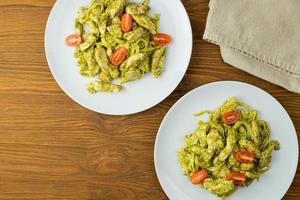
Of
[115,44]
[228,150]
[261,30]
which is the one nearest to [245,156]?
[228,150]

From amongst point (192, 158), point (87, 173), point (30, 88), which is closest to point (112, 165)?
point (87, 173)

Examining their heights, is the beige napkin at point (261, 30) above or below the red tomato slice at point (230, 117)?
above

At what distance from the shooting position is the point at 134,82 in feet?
8.23

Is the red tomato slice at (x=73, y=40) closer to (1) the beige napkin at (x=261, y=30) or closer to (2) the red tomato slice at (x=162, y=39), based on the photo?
(2) the red tomato slice at (x=162, y=39)

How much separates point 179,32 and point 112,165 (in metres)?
0.80

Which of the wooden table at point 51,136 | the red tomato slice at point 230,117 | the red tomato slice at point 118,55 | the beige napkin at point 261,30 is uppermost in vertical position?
the beige napkin at point 261,30

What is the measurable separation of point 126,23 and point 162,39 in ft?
0.66

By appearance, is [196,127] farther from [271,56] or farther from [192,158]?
[271,56]

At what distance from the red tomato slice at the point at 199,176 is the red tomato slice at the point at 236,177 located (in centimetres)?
12

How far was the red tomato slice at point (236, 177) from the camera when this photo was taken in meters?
2.39

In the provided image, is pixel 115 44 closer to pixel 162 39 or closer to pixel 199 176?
pixel 162 39

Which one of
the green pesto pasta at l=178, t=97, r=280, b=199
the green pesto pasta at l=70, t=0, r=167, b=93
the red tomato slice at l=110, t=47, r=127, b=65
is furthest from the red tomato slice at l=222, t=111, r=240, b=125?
the red tomato slice at l=110, t=47, r=127, b=65

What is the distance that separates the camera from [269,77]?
8.01 ft

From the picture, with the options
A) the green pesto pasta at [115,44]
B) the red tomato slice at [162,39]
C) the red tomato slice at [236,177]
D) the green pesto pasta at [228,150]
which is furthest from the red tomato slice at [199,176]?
the red tomato slice at [162,39]
